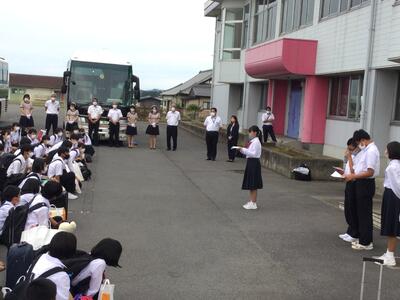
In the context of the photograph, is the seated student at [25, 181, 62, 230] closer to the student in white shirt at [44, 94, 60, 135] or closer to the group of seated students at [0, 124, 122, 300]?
the group of seated students at [0, 124, 122, 300]

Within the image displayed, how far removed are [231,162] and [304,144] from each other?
105 inches

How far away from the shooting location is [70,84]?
21766 mm

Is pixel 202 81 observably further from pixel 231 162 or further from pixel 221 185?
pixel 221 185

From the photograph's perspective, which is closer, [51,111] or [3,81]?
[51,111]

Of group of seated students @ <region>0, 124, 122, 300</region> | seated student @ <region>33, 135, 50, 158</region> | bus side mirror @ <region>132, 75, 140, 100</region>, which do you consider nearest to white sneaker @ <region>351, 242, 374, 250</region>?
group of seated students @ <region>0, 124, 122, 300</region>

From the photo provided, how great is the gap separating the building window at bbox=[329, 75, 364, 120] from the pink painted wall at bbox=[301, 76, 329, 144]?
24cm

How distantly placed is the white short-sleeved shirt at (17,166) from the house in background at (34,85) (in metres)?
95.8

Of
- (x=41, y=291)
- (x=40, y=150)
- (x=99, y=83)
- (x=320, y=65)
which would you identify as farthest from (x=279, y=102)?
(x=41, y=291)

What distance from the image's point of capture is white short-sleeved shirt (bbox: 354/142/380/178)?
8.06m

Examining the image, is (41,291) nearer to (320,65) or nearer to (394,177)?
(394,177)

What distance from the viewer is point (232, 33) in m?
31.1

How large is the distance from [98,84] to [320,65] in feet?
28.5

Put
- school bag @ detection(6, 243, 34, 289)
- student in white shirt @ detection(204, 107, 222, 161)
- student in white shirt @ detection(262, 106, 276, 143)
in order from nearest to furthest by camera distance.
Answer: school bag @ detection(6, 243, 34, 289), student in white shirt @ detection(204, 107, 222, 161), student in white shirt @ detection(262, 106, 276, 143)

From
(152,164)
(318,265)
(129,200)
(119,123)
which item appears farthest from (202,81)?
(318,265)
